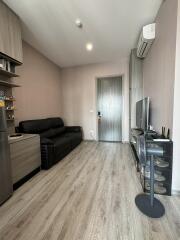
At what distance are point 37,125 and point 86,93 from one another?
7.65 ft

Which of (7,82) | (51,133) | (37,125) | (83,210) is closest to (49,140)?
(37,125)

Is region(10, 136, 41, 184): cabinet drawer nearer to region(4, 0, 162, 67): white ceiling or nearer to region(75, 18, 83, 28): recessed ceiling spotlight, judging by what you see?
region(4, 0, 162, 67): white ceiling

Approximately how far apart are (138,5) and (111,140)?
152 inches

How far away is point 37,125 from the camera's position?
11.1 ft

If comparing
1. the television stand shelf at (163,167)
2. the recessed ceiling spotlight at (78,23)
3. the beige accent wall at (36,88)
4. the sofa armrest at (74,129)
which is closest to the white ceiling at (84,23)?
the recessed ceiling spotlight at (78,23)

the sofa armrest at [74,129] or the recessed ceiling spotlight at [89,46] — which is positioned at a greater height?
the recessed ceiling spotlight at [89,46]

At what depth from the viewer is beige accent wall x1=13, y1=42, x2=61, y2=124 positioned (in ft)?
10.4

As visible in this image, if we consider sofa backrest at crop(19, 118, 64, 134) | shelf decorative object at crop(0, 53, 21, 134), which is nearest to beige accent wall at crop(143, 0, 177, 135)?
shelf decorative object at crop(0, 53, 21, 134)

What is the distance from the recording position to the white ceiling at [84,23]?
2193 millimetres

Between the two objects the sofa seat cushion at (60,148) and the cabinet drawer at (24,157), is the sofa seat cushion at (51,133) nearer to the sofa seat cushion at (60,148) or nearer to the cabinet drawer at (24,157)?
the sofa seat cushion at (60,148)

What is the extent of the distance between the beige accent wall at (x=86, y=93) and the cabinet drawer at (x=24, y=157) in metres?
2.63

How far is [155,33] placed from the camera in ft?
8.16

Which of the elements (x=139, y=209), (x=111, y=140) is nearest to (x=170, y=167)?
(x=139, y=209)

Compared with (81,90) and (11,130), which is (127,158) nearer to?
(11,130)
